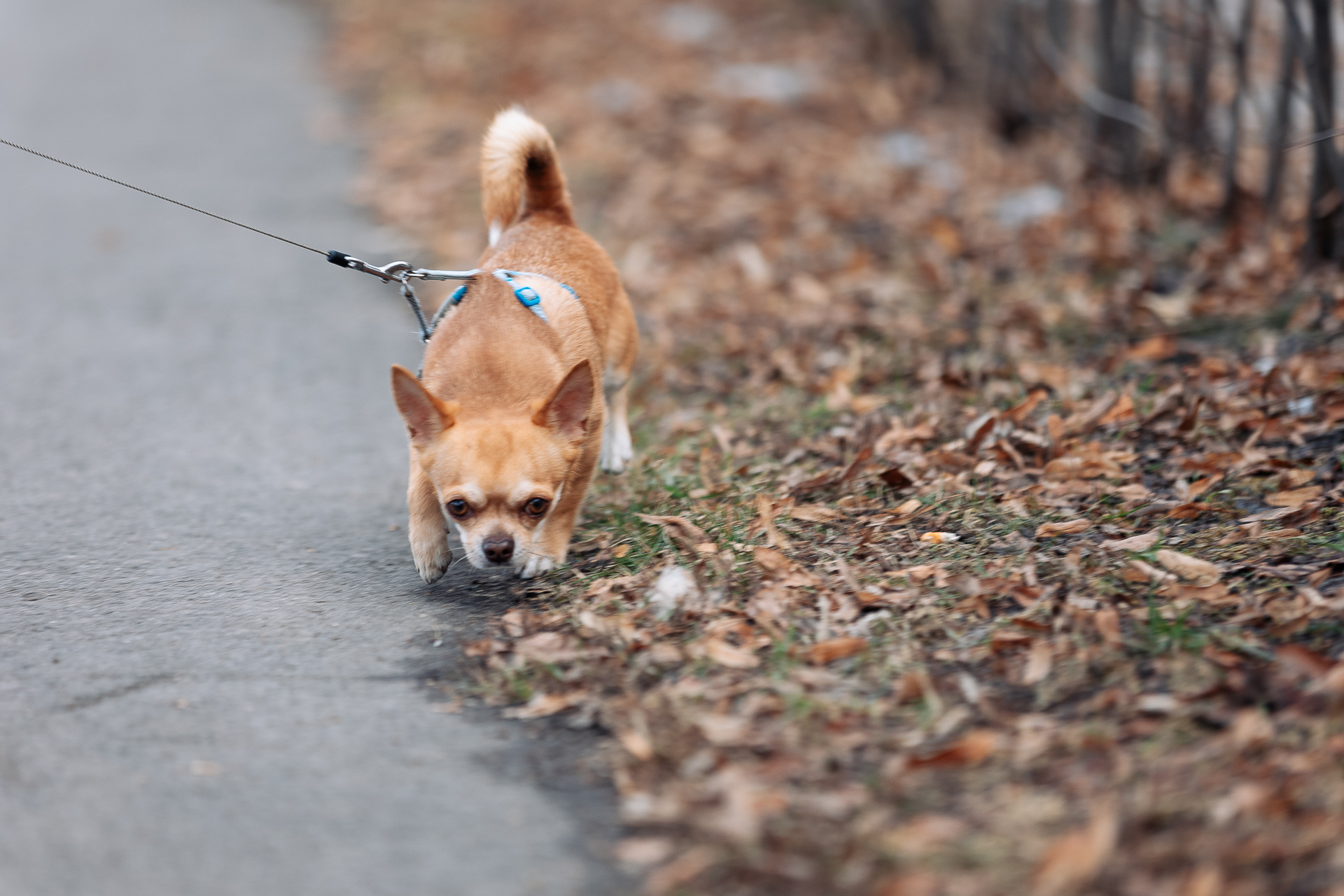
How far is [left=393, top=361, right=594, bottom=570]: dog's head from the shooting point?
3949 mm

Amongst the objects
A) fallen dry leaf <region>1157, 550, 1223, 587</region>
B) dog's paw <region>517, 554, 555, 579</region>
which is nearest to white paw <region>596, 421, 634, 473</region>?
dog's paw <region>517, 554, 555, 579</region>

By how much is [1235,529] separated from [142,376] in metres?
5.00

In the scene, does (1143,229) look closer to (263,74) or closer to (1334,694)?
(1334,694)

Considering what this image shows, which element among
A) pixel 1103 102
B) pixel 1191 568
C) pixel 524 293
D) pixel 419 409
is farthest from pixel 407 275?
pixel 1103 102

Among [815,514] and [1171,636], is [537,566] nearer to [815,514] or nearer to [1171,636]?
[815,514]

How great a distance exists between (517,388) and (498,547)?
1.90 feet

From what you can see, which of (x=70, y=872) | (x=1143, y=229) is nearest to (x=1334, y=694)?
(x=70, y=872)

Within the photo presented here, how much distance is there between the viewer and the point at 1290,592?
12.1ft

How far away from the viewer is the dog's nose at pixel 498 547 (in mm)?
3957

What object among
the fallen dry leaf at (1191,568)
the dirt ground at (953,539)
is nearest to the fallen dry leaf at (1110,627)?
the dirt ground at (953,539)

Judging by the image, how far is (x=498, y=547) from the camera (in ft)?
13.0

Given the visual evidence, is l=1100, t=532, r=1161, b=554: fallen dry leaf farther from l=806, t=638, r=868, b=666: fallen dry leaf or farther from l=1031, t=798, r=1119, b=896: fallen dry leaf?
l=1031, t=798, r=1119, b=896: fallen dry leaf

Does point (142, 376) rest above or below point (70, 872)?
above

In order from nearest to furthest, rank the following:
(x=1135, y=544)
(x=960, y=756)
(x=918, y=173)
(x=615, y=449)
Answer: (x=960, y=756), (x=1135, y=544), (x=615, y=449), (x=918, y=173)
